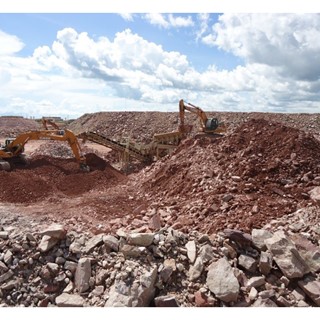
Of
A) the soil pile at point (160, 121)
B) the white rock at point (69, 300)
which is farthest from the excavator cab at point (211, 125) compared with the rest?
the soil pile at point (160, 121)

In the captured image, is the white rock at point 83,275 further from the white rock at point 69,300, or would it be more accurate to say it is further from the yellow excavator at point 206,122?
the yellow excavator at point 206,122

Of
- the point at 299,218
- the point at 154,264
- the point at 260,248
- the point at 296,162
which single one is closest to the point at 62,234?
the point at 154,264

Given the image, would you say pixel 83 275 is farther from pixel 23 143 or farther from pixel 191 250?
pixel 23 143

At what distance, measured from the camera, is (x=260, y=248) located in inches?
247

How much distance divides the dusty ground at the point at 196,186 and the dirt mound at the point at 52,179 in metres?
0.03

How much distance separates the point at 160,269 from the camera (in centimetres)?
580

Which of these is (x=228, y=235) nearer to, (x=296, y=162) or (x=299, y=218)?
(x=299, y=218)

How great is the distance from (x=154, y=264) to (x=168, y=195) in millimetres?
5304

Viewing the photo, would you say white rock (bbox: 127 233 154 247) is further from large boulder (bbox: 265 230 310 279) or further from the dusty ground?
large boulder (bbox: 265 230 310 279)

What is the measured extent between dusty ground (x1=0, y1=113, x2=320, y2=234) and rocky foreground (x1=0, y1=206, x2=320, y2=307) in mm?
1319

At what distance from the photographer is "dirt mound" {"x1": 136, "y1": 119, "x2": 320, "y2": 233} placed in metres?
8.33

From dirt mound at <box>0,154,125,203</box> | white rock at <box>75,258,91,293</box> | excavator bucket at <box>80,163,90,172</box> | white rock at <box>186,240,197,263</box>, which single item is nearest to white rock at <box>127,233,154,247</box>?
white rock at <box>186,240,197,263</box>

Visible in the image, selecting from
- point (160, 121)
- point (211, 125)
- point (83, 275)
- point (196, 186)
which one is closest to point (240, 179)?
point (196, 186)

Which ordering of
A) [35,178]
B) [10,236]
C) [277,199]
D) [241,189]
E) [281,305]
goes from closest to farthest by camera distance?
[281,305]
[10,236]
[277,199]
[241,189]
[35,178]
